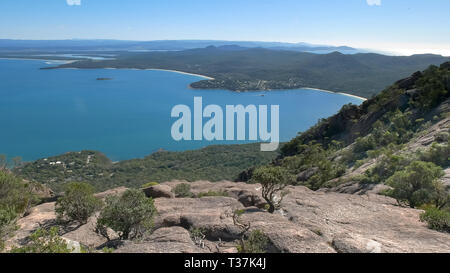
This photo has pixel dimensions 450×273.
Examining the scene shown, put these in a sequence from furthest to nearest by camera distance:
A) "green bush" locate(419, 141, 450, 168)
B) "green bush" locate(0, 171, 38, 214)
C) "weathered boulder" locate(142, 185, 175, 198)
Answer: "weathered boulder" locate(142, 185, 175, 198) < "green bush" locate(419, 141, 450, 168) < "green bush" locate(0, 171, 38, 214)

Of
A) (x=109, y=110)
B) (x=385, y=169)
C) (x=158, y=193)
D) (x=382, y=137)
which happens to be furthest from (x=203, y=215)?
(x=109, y=110)

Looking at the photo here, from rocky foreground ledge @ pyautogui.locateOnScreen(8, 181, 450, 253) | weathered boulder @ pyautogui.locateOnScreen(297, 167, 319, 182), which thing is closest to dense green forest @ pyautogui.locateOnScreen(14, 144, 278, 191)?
weathered boulder @ pyautogui.locateOnScreen(297, 167, 319, 182)

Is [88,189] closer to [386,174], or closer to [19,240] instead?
[19,240]

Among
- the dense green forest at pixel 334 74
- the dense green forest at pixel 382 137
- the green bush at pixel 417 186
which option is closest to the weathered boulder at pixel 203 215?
the green bush at pixel 417 186

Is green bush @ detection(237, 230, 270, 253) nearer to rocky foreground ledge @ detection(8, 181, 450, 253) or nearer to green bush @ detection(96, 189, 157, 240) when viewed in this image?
rocky foreground ledge @ detection(8, 181, 450, 253)

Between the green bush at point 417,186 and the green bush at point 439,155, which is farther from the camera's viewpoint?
the green bush at point 439,155

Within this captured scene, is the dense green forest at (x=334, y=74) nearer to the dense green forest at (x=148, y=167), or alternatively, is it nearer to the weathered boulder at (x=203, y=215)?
the dense green forest at (x=148, y=167)
